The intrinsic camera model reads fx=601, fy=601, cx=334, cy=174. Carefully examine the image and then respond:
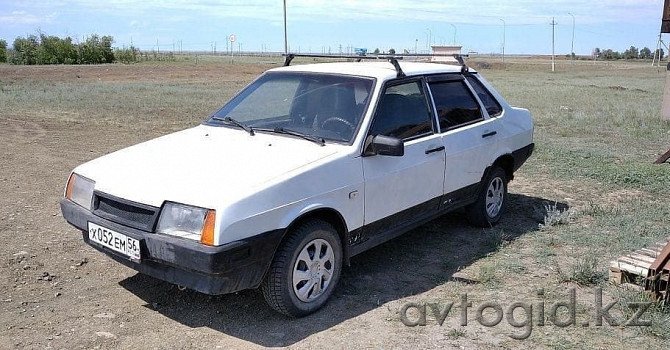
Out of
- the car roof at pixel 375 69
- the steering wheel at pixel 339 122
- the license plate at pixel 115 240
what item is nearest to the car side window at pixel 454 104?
the car roof at pixel 375 69

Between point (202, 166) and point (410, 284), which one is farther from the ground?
point (202, 166)

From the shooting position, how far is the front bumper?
11.2 ft

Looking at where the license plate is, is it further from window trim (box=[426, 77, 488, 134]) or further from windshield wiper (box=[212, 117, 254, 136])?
window trim (box=[426, 77, 488, 134])

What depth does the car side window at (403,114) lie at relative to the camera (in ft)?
15.1

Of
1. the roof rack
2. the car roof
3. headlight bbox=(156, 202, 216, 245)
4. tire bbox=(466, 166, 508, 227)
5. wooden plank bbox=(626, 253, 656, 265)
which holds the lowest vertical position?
wooden plank bbox=(626, 253, 656, 265)

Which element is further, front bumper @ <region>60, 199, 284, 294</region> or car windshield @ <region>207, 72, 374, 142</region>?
car windshield @ <region>207, 72, 374, 142</region>

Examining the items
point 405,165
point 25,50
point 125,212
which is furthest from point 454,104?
point 25,50

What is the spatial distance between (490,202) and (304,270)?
2.79 m

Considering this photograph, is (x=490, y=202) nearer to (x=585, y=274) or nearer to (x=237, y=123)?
(x=585, y=274)

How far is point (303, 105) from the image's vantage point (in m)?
4.84

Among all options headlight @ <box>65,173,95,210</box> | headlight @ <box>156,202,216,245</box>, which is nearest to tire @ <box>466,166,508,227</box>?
headlight @ <box>156,202,216,245</box>

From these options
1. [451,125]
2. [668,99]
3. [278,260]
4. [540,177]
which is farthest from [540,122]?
[278,260]

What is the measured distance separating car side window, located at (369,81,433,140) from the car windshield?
6.4 inches

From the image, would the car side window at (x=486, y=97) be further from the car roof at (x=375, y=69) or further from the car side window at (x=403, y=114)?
the car side window at (x=403, y=114)
